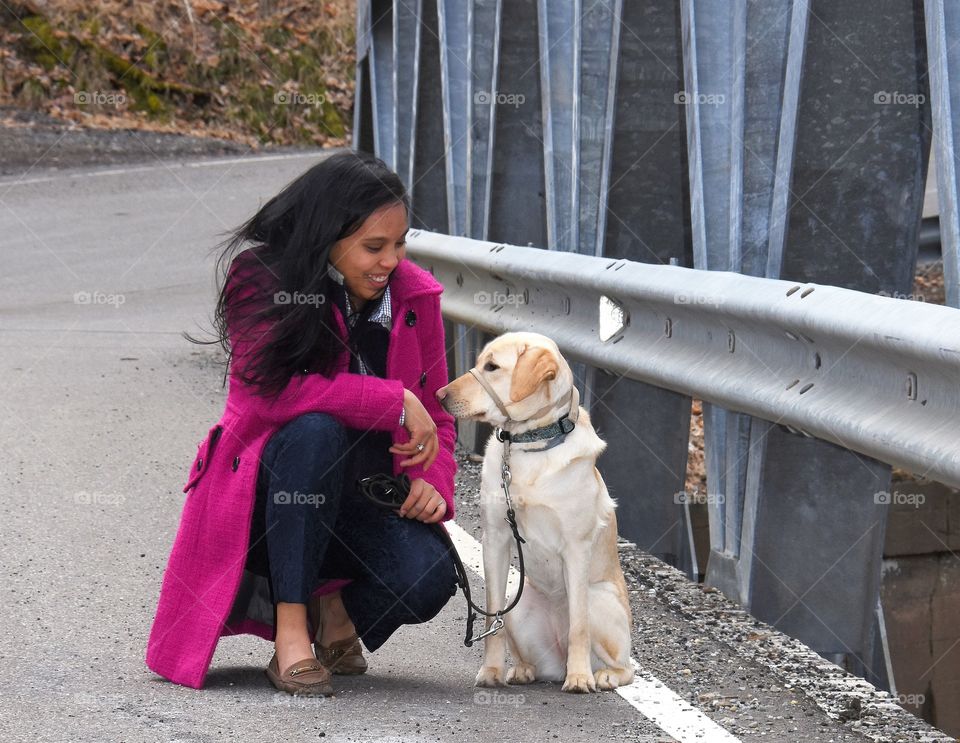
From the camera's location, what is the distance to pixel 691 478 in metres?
11.8

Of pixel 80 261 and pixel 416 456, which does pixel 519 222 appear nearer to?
pixel 416 456

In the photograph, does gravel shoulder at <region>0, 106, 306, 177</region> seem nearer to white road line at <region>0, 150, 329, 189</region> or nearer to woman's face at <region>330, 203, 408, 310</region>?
white road line at <region>0, 150, 329, 189</region>

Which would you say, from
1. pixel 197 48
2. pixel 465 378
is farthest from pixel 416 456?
pixel 197 48

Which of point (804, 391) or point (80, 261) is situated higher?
point (804, 391)

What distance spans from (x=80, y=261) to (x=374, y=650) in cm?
1156

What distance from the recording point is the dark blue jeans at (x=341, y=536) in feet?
14.8

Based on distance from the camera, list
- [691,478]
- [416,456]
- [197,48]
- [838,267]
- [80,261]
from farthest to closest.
Result: [197,48]
[80,261]
[691,478]
[838,267]
[416,456]

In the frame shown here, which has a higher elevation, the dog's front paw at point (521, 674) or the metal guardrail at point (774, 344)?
the metal guardrail at point (774, 344)
